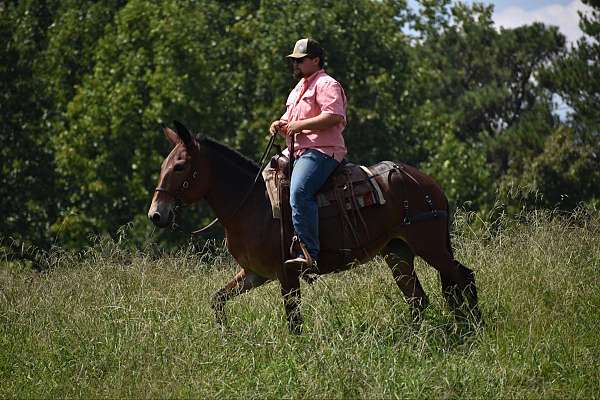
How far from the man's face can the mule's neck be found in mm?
967

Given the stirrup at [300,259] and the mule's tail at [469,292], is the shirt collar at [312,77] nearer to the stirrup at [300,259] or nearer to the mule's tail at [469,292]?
the stirrup at [300,259]

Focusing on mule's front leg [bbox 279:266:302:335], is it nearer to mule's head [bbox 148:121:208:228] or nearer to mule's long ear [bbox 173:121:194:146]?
mule's head [bbox 148:121:208:228]

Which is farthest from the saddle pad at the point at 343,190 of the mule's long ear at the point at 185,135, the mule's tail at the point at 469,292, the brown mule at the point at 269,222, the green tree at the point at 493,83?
the green tree at the point at 493,83

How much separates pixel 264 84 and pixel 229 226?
1944 centimetres

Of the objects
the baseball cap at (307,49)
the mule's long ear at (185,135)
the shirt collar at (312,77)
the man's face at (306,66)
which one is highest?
the baseball cap at (307,49)

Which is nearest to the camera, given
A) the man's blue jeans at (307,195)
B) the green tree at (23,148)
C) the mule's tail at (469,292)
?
the man's blue jeans at (307,195)

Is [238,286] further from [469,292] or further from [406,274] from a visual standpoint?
[469,292]

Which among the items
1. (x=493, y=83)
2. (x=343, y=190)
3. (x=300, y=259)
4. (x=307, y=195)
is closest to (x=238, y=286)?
(x=300, y=259)

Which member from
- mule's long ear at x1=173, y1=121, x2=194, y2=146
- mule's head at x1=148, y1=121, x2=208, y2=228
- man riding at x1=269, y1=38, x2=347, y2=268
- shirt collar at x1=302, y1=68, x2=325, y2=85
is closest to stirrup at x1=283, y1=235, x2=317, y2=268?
man riding at x1=269, y1=38, x2=347, y2=268

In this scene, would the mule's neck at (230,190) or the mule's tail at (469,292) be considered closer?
the mule's tail at (469,292)

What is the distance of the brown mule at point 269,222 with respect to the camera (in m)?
8.16

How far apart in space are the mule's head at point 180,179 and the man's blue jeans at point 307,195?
2.77ft

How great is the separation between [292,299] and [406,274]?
1229 mm

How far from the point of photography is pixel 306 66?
8.28 m
